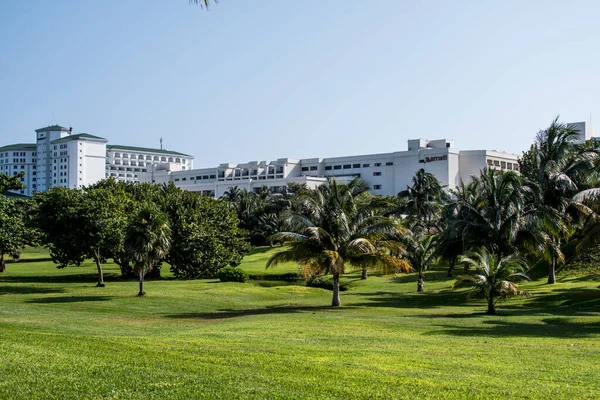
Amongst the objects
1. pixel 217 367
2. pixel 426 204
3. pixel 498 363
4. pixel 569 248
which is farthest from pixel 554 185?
pixel 217 367

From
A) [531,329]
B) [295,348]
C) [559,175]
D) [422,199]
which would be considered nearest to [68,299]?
[295,348]

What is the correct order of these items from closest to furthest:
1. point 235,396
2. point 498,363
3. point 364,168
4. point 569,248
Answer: point 235,396 → point 498,363 → point 569,248 → point 364,168

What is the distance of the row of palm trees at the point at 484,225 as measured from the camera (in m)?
33.3

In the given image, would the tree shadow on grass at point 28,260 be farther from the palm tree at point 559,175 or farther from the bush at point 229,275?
the palm tree at point 559,175

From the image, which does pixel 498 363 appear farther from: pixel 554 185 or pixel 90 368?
pixel 554 185

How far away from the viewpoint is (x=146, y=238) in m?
37.2

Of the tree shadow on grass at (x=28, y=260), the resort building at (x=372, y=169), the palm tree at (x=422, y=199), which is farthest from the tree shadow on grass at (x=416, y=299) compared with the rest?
the resort building at (x=372, y=169)

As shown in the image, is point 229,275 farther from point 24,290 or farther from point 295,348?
point 295,348

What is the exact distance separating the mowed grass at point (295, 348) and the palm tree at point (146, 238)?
2.23m

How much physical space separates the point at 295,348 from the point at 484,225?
86.9 ft

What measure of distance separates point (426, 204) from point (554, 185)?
24.3 m

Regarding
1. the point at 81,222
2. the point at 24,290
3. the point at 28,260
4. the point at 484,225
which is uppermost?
the point at 81,222

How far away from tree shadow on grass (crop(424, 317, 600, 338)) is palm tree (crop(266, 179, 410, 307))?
25.7 feet

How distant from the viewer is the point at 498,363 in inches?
607
